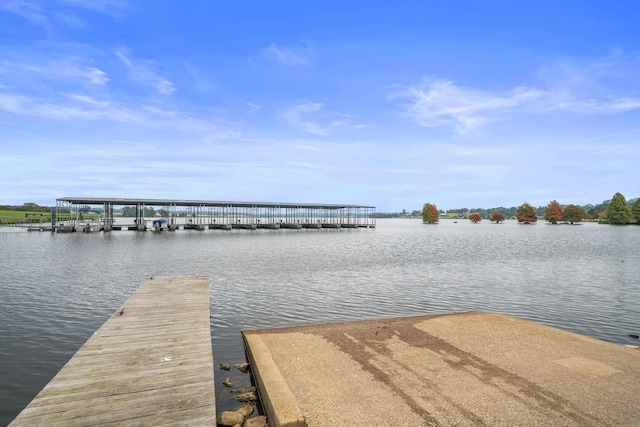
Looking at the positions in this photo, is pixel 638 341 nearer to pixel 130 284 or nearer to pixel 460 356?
pixel 460 356

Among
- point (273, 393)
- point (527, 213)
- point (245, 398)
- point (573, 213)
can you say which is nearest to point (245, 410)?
point (245, 398)

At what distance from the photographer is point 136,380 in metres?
7.10

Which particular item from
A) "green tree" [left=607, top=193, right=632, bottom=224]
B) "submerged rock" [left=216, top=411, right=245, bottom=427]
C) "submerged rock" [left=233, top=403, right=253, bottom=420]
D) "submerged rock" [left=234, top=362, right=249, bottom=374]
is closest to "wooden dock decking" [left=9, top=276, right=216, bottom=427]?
"submerged rock" [left=216, top=411, right=245, bottom=427]

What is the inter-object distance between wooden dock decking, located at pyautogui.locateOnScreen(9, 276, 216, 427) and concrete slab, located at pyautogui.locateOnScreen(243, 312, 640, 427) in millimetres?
1381

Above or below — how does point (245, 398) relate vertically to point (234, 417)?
below

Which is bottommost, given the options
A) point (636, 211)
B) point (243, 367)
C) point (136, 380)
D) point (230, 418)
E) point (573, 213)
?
point (243, 367)

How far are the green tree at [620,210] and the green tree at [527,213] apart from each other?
35.8m

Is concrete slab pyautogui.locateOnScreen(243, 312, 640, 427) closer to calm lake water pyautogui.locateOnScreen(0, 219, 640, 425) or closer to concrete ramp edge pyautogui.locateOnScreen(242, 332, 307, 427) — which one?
concrete ramp edge pyautogui.locateOnScreen(242, 332, 307, 427)

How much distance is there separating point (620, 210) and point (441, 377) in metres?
182

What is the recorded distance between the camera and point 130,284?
22.0 metres

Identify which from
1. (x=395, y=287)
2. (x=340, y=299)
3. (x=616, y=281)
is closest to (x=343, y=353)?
(x=340, y=299)

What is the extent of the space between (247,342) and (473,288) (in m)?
16.0

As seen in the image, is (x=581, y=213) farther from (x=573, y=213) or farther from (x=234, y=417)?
(x=234, y=417)

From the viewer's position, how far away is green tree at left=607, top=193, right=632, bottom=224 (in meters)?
149
